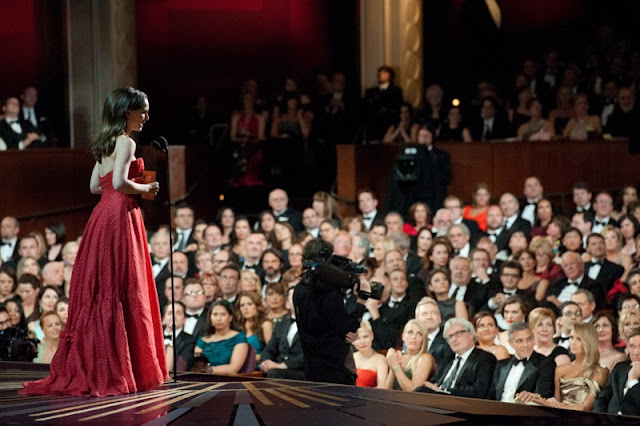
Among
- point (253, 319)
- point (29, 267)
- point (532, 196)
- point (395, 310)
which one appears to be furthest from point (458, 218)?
point (29, 267)

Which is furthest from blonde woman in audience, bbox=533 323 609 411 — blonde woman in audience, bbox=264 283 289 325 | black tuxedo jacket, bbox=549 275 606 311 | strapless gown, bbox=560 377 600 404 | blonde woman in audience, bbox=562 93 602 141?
blonde woman in audience, bbox=562 93 602 141

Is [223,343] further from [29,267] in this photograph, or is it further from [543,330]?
[29,267]

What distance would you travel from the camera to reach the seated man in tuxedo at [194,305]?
814 centimetres

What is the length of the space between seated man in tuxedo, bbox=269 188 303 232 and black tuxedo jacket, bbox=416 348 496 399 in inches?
172

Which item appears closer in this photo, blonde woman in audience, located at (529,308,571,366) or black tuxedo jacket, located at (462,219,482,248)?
blonde woman in audience, located at (529,308,571,366)

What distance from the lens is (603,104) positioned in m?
12.1

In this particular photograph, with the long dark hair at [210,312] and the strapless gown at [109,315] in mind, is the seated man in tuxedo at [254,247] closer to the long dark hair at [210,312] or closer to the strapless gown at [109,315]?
the long dark hair at [210,312]

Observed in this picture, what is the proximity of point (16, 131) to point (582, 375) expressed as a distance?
26.4 feet

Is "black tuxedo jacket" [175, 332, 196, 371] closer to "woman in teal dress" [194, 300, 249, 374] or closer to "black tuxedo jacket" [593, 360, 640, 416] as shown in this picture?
"woman in teal dress" [194, 300, 249, 374]

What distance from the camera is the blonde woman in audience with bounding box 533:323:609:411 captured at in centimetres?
640

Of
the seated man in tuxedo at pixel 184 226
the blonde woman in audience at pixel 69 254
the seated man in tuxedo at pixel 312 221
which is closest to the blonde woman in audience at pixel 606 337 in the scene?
the seated man in tuxedo at pixel 312 221

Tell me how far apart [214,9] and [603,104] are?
21.7 ft

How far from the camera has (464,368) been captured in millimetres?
6871

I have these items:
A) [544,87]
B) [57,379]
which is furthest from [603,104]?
[57,379]
